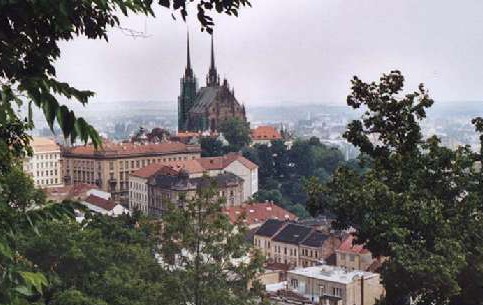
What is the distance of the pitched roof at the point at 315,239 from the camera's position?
3984cm

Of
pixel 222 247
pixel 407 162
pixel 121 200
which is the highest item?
pixel 407 162

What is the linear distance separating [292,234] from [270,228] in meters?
2.08

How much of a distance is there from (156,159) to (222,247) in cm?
5680

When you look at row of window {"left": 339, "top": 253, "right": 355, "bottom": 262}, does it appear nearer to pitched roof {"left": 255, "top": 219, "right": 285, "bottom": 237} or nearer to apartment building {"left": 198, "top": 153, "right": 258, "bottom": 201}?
pitched roof {"left": 255, "top": 219, "right": 285, "bottom": 237}

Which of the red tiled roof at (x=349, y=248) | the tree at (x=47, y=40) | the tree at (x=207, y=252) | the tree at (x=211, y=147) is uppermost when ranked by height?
the tree at (x=47, y=40)

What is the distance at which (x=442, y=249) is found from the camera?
7352 mm

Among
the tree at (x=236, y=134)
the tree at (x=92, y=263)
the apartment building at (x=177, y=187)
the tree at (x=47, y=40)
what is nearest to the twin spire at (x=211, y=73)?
the tree at (x=236, y=134)

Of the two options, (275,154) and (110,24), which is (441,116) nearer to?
(275,154)

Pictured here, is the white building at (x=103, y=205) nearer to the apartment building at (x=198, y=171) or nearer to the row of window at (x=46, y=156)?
the apartment building at (x=198, y=171)

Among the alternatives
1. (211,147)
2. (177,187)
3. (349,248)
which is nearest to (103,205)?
(177,187)

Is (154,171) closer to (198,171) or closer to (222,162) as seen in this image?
(198,171)

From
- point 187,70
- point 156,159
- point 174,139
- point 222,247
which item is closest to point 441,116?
point 187,70

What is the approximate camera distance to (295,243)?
41.3 m

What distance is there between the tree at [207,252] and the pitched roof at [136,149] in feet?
174
